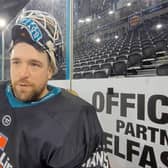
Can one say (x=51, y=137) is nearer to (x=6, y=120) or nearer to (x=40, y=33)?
(x=6, y=120)

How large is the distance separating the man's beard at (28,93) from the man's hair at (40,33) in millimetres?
89

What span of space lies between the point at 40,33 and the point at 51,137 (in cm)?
30

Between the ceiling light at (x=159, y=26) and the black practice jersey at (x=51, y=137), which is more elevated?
the ceiling light at (x=159, y=26)

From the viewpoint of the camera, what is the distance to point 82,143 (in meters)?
0.77

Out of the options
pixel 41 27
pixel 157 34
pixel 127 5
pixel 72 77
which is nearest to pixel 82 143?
pixel 41 27

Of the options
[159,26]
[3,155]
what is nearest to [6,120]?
[3,155]

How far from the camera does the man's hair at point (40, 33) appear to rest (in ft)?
2.63

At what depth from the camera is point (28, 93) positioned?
83 cm

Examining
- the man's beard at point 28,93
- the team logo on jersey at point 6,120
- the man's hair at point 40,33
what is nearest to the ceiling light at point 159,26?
the man's hair at point 40,33

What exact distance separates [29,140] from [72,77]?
0.99 metres

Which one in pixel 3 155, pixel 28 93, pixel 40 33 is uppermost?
pixel 40 33

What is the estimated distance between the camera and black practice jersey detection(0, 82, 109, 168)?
2.43 feet

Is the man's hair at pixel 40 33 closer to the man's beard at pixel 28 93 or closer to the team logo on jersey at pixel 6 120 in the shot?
the man's beard at pixel 28 93

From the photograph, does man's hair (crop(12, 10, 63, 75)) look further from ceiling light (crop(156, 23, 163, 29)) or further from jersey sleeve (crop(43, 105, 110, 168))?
ceiling light (crop(156, 23, 163, 29))
